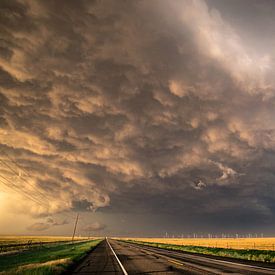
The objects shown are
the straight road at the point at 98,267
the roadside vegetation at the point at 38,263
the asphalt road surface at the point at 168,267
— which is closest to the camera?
the asphalt road surface at the point at 168,267

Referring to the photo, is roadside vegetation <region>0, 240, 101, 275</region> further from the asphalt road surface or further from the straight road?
the asphalt road surface

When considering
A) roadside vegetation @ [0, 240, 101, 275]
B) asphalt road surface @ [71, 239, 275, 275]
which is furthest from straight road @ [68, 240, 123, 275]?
roadside vegetation @ [0, 240, 101, 275]

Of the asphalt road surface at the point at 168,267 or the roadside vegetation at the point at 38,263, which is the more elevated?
the asphalt road surface at the point at 168,267

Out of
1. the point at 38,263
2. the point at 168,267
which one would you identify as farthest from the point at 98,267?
the point at 38,263

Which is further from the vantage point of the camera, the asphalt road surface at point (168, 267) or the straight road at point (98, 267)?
the straight road at point (98, 267)

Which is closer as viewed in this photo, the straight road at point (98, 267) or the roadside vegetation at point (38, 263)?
the straight road at point (98, 267)

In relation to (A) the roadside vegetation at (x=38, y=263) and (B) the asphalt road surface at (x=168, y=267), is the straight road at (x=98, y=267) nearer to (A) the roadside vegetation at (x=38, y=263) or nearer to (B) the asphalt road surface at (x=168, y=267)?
(B) the asphalt road surface at (x=168, y=267)

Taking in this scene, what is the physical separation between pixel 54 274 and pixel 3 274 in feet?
9.74

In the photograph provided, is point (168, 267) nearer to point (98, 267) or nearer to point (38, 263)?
point (98, 267)

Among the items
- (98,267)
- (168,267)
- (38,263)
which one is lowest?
(38,263)

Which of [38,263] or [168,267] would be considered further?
[38,263]

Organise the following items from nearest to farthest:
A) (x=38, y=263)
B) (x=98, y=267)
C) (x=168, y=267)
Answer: (x=168, y=267) → (x=98, y=267) → (x=38, y=263)

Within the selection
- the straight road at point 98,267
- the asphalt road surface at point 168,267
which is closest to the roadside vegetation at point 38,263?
the straight road at point 98,267

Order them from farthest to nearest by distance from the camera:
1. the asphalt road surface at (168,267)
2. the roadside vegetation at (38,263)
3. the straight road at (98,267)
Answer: the roadside vegetation at (38,263) → the straight road at (98,267) → the asphalt road surface at (168,267)
